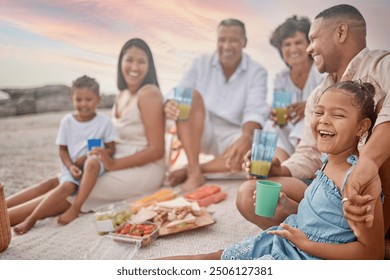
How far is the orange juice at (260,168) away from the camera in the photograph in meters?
1.69

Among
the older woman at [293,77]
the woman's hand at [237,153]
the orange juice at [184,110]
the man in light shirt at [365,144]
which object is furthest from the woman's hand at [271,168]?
the orange juice at [184,110]

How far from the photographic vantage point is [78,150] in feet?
7.12

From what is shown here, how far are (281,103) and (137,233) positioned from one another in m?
0.83

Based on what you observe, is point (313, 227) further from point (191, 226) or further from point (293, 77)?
point (293, 77)

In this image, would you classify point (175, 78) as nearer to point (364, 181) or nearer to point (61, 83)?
point (61, 83)

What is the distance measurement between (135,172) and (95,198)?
231 mm

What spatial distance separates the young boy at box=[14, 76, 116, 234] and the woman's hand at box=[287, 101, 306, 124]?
84 cm

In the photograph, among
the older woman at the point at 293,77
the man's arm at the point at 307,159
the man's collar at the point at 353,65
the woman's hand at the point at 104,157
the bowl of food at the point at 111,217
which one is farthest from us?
the woman's hand at the point at 104,157

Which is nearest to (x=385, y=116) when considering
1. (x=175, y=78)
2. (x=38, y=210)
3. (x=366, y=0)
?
(x=366, y=0)

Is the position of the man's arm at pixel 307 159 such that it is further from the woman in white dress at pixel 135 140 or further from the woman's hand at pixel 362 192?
the woman in white dress at pixel 135 140

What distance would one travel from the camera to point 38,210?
2.07m

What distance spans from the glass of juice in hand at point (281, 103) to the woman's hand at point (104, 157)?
79cm

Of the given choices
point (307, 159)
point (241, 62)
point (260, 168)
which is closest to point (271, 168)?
point (260, 168)

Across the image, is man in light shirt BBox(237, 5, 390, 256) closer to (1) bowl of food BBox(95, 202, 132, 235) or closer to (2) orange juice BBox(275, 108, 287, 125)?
(2) orange juice BBox(275, 108, 287, 125)
